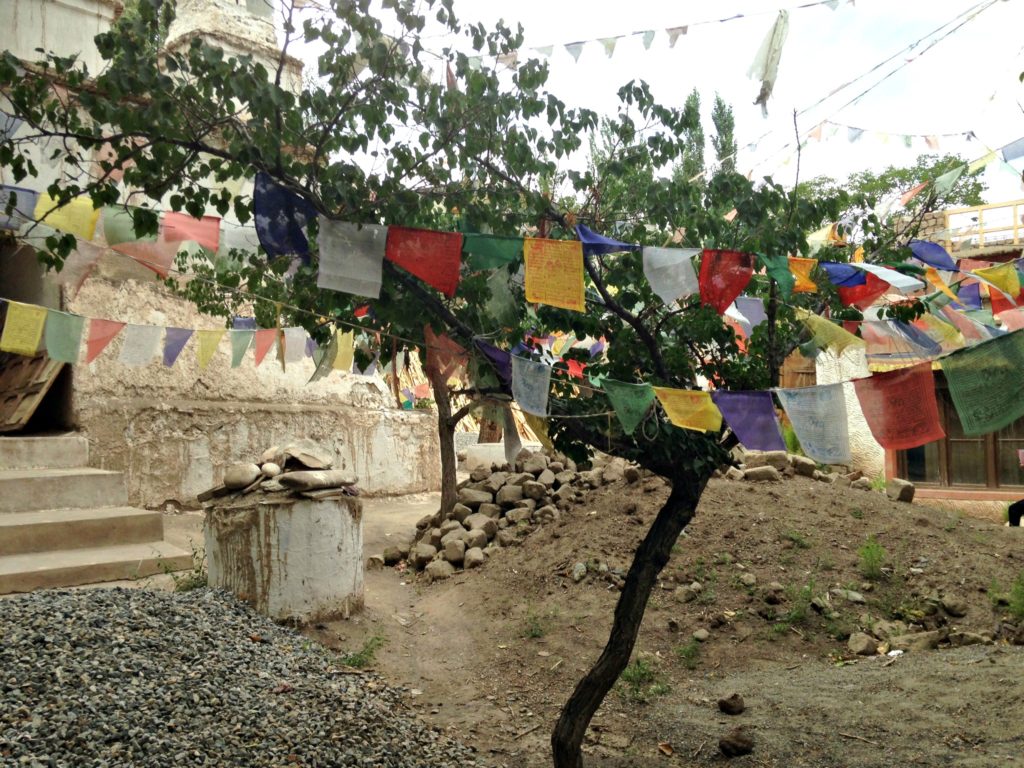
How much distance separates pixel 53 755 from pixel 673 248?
4102 mm

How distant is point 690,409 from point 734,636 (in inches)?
148

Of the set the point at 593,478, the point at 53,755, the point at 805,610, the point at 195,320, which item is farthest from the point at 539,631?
the point at 195,320

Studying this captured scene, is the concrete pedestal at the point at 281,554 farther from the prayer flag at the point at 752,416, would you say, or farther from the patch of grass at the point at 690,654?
the prayer flag at the point at 752,416

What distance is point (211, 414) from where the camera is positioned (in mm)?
10453

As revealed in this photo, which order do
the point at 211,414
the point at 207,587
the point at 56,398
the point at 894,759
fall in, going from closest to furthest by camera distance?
the point at 894,759 → the point at 207,587 → the point at 56,398 → the point at 211,414

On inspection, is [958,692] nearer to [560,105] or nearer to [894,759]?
[894,759]

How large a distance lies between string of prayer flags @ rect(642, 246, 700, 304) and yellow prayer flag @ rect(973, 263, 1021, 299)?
96.2 inches

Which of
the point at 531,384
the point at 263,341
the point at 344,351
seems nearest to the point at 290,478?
the point at 344,351

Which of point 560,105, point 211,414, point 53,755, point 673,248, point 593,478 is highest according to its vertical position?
point 560,105

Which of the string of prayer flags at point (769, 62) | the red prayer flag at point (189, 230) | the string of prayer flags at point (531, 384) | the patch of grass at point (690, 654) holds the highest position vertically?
the string of prayer flags at point (769, 62)

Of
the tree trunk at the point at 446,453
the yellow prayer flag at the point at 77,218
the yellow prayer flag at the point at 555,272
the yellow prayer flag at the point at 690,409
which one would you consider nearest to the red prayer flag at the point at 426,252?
the yellow prayer flag at the point at 555,272

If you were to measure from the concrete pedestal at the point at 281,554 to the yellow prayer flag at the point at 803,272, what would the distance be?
418cm

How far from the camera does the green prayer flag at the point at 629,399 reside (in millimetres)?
4363

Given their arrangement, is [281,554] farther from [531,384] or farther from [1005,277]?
[1005,277]
